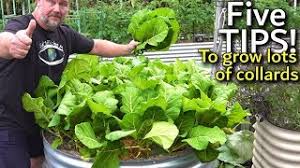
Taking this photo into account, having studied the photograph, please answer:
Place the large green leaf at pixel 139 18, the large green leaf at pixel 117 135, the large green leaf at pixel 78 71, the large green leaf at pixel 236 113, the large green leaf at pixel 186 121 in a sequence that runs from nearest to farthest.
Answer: the large green leaf at pixel 117 135, the large green leaf at pixel 186 121, the large green leaf at pixel 236 113, the large green leaf at pixel 78 71, the large green leaf at pixel 139 18

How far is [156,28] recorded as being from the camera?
1.63 meters

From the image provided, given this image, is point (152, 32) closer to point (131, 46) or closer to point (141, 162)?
point (131, 46)

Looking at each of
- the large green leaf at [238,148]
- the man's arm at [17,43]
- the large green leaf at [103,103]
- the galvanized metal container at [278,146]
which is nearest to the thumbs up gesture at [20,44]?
the man's arm at [17,43]

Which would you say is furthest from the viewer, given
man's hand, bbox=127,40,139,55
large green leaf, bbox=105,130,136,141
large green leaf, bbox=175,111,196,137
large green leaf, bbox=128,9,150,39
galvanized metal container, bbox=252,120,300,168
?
galvanized metal container, bbox=252,120,300,168

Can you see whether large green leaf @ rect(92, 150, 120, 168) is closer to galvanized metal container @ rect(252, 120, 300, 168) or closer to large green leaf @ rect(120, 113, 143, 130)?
large green leaf @ rect(120, 113, 143, 130)

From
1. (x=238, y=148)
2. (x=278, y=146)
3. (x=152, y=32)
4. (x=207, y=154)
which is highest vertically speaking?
(x=152, y=32)

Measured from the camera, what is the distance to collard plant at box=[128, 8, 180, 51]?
1.61 meters

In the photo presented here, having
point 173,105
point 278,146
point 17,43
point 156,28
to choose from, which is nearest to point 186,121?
point 173,105

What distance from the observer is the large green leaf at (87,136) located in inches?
48.4

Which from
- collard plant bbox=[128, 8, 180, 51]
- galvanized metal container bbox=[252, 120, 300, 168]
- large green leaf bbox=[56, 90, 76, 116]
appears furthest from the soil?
galvanized metal container bbox=[252, 120, 300, 168]

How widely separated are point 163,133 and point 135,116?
87 mm

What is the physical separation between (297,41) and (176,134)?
4.02ft

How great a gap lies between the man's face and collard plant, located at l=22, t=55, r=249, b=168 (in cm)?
31

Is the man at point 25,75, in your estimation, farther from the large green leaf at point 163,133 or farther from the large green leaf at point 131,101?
the large green leaf at point 163,133
